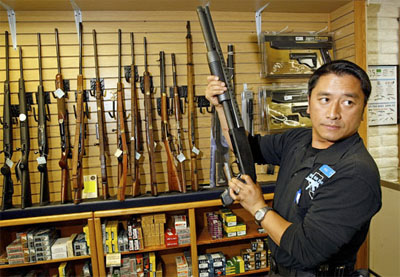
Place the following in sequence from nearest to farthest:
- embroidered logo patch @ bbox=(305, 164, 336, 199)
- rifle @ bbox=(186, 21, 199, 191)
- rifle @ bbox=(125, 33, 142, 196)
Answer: embroidered logo patch @ bbox=(305, 164, 336, 199) < rifle @ bbox=(125, 33, 142, 196) < rifle @ bbox=(186, 21, 199, 191)

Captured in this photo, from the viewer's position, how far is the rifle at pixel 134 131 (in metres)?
2.31

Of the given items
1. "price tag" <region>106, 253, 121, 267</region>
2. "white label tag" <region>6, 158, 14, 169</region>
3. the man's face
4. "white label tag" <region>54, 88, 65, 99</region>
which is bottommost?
"price tag" <region>106, 253, 121, 267</region>

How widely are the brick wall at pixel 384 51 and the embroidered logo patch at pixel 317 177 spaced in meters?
1.95

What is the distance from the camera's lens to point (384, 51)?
8.30ft

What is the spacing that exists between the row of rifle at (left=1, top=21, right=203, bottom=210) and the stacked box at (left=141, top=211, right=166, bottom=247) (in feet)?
0.68

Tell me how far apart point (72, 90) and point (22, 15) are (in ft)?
2.60

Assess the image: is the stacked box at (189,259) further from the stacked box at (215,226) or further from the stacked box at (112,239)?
the stacked box at (112,239)

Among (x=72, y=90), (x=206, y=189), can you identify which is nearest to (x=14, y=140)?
(x=72, y=90)

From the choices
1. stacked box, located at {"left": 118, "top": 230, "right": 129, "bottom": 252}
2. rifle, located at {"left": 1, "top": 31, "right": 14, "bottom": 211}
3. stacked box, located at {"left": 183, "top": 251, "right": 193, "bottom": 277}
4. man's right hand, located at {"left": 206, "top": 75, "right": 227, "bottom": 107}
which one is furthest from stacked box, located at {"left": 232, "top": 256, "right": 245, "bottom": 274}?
rifle, located at {"left": 1, "top": 31, "right": 14, "bottom": 211}

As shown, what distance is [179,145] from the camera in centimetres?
246

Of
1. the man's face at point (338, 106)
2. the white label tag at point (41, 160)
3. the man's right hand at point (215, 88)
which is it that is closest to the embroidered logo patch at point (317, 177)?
the man's face at point (338, 106)

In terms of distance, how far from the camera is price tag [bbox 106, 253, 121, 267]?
215 cm

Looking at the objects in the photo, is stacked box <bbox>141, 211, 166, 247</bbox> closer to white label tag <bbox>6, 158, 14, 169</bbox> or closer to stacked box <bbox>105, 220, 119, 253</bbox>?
stacked box <bbox>105, 220, 119, 253</bbox>

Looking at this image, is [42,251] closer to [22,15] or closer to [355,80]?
[22,15]
